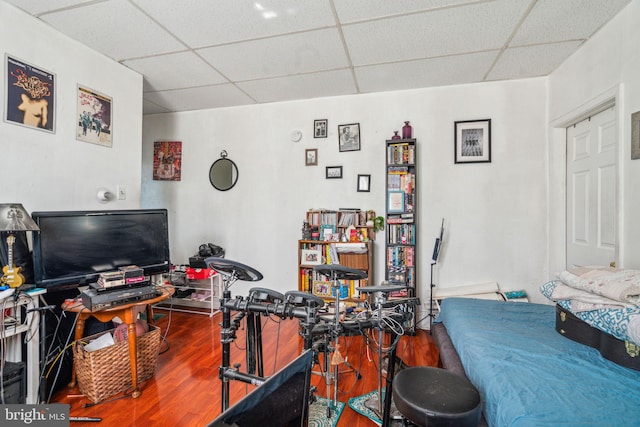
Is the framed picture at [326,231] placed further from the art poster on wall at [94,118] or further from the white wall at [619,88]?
the white wall at [619,88]

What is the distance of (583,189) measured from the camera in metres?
2.54

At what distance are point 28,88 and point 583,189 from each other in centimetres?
438

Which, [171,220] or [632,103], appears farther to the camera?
[171,220]

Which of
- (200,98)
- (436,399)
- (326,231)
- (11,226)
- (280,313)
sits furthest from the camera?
(200,98)

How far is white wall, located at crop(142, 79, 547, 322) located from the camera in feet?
9.84

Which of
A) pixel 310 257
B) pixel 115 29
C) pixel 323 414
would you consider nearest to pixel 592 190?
pixel 310 257

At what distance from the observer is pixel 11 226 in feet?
5.32

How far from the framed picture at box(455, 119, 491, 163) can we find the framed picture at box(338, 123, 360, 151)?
3.49 feet

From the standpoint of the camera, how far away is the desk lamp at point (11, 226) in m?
1.63

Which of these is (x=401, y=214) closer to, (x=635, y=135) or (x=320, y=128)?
(x=320, y=128)

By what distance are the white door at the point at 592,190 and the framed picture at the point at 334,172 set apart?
2232 mm

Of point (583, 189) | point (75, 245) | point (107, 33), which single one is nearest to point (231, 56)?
point (107, 33)

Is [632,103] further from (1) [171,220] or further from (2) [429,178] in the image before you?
(1) [171,220]

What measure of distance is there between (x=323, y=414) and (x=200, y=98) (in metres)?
3.49
